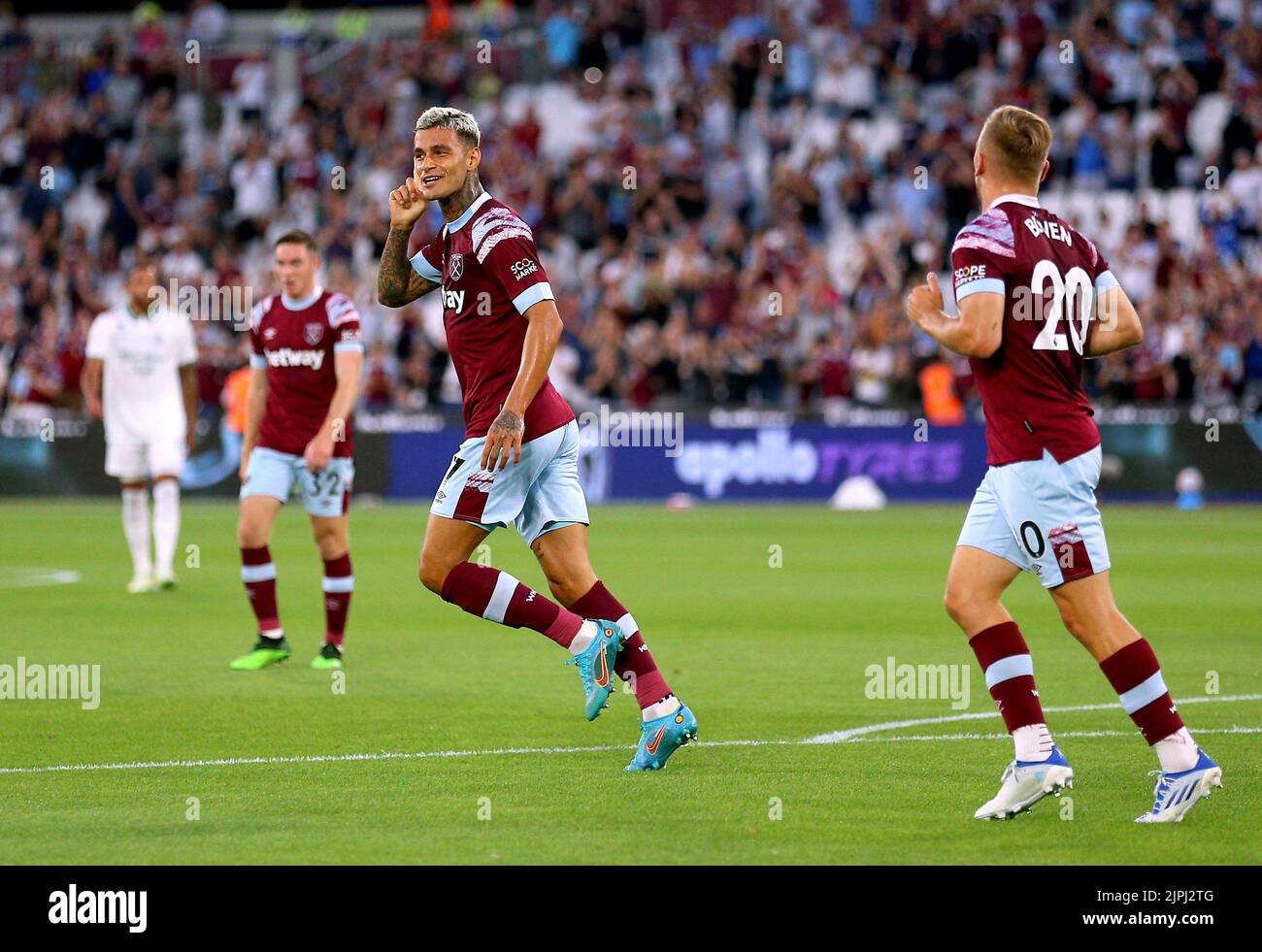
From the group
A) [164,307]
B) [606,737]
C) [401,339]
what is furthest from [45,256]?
[606,737]

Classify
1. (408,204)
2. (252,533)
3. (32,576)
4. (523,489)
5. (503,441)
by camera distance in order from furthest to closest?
A: (32,576) → (252,533) → (523,489) → (408,204) → (503,441)

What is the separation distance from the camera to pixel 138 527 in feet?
52.4

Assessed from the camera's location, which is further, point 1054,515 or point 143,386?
point 143,386

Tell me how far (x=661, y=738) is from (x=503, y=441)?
137 cm

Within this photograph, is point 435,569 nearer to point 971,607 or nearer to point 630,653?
point 630,653

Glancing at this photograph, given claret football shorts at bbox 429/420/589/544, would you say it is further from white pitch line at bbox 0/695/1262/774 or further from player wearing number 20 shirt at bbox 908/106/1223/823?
player wearing number 20 shirt at bbox 908/106/1223/823

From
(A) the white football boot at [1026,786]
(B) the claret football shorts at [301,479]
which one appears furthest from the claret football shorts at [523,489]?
(B) the claret football shorts at [301,479]

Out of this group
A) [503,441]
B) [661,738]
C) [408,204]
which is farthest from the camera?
[408,204]

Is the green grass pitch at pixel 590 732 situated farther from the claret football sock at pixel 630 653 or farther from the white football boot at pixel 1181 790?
the claret football sock at pixel 630 653

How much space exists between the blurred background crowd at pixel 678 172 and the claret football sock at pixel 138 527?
30.4ft

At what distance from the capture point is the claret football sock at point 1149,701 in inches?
261

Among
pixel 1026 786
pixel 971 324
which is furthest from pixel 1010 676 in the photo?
pixel 971 324

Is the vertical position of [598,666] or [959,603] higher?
[959,603]

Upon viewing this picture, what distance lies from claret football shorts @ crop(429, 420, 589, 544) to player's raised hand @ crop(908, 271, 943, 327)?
1.76 meters
